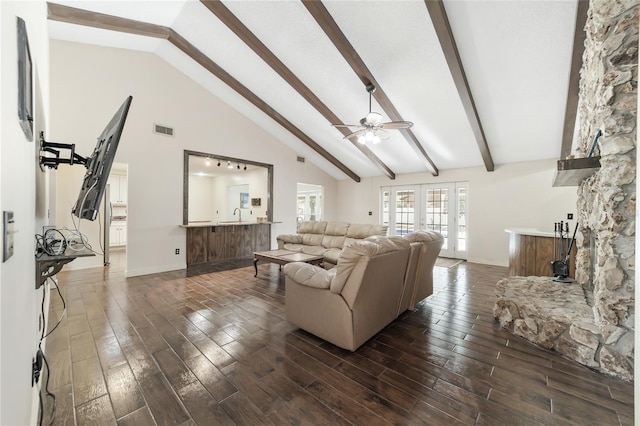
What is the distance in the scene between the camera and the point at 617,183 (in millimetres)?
1986

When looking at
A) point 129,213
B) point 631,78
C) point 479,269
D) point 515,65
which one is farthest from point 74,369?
point 479,269

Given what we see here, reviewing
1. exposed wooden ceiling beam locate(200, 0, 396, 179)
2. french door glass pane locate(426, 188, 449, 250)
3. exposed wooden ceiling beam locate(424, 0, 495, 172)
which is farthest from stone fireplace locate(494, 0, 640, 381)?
french door glass pane locate(426, 188, 449, 250)

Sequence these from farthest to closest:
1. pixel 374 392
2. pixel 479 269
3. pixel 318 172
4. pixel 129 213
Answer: pixel 318 172 → pixel 479 269 → pixel 129 213 → pixel 374 392

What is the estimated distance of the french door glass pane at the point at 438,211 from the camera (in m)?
6.88

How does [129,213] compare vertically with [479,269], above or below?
above

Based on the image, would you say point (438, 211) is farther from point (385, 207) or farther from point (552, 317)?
point (552, 317)

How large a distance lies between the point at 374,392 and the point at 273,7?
14.4 feet

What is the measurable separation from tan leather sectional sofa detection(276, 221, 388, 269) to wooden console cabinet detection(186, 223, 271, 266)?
1255 mm

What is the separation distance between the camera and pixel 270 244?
713 cm

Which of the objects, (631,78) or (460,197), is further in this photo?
(460,197)

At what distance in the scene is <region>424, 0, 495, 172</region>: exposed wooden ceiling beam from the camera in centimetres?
279

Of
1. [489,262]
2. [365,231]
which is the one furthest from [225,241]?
[489,262]

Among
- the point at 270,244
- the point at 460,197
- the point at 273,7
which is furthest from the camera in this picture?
the point at 270,244

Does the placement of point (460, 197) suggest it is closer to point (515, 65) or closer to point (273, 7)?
point (515, 65)
